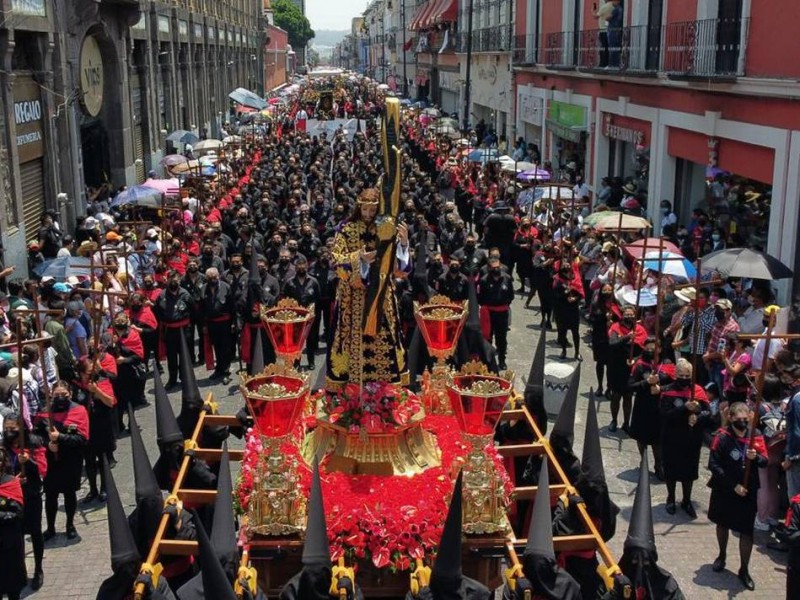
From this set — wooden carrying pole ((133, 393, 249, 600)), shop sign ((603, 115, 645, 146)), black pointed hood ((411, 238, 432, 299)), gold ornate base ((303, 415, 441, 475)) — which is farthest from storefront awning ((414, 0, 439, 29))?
gold ornate base ((303, 415, 441, 475))

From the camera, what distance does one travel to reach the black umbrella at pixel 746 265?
11.4 meters

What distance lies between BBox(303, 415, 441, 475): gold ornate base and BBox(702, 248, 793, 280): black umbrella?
5.51 metres

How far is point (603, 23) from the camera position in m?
24.8

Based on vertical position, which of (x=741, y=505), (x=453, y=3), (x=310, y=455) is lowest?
(x=741, y=505)

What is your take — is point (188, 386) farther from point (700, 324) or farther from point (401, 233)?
point (700, 324)

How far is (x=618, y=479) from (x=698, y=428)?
1327 millimetres

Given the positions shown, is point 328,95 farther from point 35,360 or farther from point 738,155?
point 35,360

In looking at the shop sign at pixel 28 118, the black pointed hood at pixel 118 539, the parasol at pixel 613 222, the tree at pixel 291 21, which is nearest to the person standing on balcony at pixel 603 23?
the parasol at pixel 613 222

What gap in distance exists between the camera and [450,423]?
8430mm

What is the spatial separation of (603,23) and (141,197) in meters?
13.3

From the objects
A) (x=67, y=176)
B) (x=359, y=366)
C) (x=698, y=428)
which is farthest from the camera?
(x=67, y=176)

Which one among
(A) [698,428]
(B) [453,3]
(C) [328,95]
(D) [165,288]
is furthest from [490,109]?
(A) [698,428]

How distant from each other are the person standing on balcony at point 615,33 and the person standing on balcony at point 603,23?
0.13 m

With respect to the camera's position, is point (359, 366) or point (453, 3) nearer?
point (359, 366)
